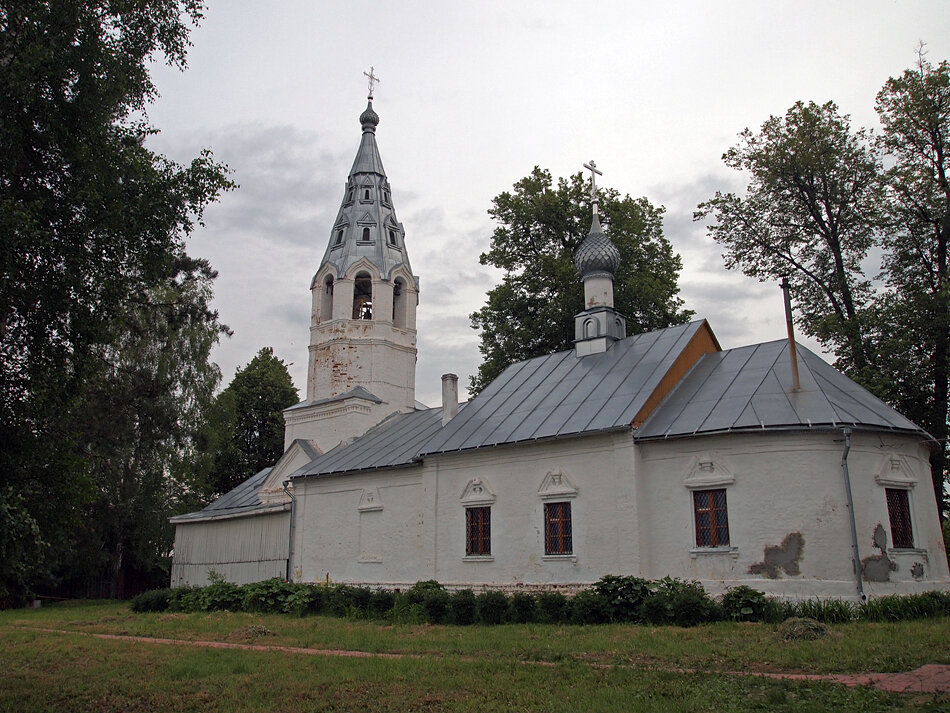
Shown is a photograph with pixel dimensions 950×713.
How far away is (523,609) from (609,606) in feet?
5.15

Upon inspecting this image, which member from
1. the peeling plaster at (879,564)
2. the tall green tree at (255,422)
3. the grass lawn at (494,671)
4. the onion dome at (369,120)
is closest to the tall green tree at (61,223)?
the grass lawn at (494,671)

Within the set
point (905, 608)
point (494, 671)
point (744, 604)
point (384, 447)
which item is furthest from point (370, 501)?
point (905, 608)

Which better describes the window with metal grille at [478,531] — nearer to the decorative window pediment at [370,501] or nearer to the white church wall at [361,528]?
the white church wall at [361,528]

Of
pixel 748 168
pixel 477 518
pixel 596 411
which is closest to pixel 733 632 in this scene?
pixel 596 411

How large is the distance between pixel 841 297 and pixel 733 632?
13711 millimetres

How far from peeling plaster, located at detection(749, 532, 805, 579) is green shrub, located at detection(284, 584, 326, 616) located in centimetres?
912

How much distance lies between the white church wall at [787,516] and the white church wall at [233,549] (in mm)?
11828

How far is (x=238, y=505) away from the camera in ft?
82.8

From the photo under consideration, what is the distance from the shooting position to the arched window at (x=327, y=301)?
2669 cm

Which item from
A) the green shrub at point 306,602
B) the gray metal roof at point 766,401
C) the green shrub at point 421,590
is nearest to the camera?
the gray metal roof at point 766,401

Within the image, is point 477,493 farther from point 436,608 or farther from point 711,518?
point 711,518

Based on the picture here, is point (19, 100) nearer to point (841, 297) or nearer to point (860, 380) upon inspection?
point (860, 380)

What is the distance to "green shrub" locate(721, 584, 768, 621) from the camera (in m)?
12.5

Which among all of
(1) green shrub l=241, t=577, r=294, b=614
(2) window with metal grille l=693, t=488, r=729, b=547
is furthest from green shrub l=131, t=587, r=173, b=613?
(2) window with metal grille l=693, t=488, r=729, b=547
